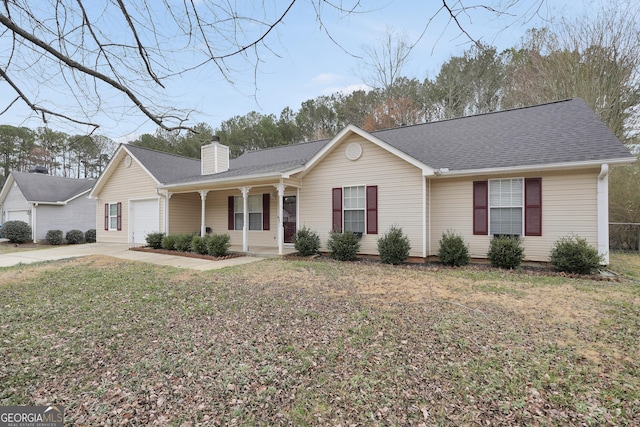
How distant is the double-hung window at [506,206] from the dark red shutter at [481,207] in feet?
0.33

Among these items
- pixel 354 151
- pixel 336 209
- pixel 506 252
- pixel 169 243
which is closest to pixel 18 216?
pixel 169 243

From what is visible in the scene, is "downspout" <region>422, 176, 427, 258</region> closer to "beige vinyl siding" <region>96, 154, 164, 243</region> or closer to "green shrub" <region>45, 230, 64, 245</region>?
"beige vinyl siding" <region>96, 154, 164, 243</region>

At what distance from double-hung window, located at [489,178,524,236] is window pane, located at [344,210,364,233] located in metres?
3.61

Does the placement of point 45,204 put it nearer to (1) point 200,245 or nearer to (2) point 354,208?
(1) point 200,245

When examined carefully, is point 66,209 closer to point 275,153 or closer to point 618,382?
point 275,153

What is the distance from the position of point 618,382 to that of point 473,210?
21.0ft

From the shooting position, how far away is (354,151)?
9.81m

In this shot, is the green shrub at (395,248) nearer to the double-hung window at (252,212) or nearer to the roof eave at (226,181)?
the roof eave at (226,181)

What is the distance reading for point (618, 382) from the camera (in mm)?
2709

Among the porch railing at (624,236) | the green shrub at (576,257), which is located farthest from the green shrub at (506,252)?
the porch railing at (624,236)

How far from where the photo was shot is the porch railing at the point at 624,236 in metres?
11.4

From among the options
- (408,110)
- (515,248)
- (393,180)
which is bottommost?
(515,248)

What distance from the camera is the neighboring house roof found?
7555 mm

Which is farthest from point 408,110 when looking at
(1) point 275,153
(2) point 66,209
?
(2) point 66,209
